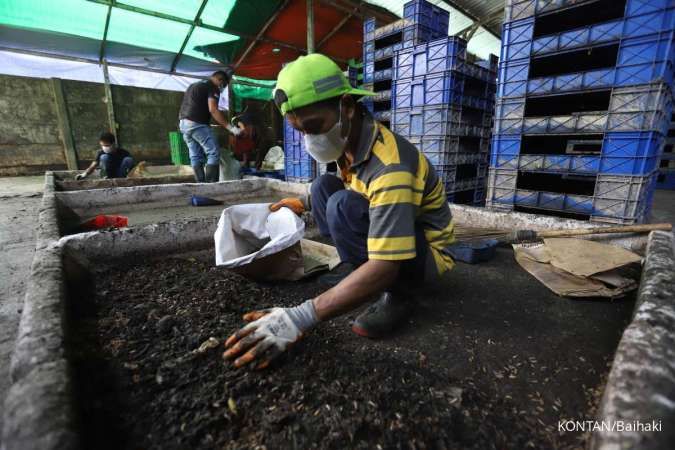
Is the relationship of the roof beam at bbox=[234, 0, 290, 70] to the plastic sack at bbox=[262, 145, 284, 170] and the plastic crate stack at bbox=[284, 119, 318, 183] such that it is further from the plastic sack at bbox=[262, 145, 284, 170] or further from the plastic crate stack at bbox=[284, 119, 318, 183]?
the plastic crate stack at bbox=[284, 119, 318, 183]

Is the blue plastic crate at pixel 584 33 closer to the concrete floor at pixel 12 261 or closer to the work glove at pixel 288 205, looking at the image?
the work glove at pixel 288 205

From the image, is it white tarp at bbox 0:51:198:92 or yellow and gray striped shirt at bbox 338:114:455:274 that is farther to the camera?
white tarp at bbox 0:51:198:92

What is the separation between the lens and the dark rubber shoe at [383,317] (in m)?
1.25

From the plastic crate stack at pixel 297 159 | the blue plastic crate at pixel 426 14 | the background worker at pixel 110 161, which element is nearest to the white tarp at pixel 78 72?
the background worker at pixel 110 161

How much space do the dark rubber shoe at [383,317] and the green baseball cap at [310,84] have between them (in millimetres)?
844

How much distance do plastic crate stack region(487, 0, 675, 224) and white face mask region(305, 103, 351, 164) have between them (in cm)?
277

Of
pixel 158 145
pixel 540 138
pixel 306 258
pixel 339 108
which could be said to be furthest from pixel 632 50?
pixel 158 145

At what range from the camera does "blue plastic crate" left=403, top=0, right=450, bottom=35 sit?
4742mm

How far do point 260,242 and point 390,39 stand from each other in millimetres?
4979

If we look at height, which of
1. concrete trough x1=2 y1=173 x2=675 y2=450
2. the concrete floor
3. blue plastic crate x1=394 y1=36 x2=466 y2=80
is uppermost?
blue plastic crate x1=394 y1=36 x2=466 y2=80

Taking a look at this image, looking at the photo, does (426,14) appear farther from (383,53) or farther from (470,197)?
(470,197)

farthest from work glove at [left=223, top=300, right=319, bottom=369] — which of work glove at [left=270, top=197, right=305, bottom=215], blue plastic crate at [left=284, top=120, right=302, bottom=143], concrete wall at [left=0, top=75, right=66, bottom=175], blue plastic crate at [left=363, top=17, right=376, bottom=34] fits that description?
concrete wall at [left=0, top=75, right=66, bottom=175]

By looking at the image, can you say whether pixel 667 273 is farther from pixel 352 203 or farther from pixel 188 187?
pixel 188 187

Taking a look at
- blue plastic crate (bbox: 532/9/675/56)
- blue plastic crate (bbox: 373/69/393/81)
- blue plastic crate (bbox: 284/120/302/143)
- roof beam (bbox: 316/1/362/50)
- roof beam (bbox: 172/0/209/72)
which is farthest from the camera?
roof beam (bbox: 316/1/362/50)
